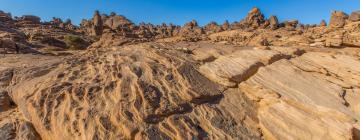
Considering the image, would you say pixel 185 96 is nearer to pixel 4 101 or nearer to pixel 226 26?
pixel 4 101

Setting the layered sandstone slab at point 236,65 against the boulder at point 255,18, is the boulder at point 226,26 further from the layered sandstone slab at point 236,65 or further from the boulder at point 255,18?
the layered sandstone slab at point 236,65

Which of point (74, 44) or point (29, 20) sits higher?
point (29, 20)

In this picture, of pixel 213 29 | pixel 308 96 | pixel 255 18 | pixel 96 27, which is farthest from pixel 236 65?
pixel 96 27

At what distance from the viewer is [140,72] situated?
910 cm

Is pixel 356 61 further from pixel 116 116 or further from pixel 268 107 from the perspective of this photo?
pixel 116 116

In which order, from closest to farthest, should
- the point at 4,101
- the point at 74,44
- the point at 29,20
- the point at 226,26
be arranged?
1. the point at 4,101
2. the point at 74,44
3. the point at 29,20
4. the point at 226,26

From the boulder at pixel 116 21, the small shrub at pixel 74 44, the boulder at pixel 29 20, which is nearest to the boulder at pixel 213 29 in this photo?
the small shrub at pixel 74 44

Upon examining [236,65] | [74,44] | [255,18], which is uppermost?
[255,18]

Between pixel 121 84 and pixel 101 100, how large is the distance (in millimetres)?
905

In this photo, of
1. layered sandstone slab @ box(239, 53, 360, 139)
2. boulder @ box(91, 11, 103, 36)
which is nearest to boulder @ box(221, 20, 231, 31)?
boulder @ box(91, 11, 103, 36)

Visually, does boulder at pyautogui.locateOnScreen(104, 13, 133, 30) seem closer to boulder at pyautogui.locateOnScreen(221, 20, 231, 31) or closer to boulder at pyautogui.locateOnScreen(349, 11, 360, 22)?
boulder at pyautogui.locateOnScreen(221, 20, 231, 31)

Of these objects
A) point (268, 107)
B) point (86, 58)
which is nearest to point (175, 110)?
point (268, 107)

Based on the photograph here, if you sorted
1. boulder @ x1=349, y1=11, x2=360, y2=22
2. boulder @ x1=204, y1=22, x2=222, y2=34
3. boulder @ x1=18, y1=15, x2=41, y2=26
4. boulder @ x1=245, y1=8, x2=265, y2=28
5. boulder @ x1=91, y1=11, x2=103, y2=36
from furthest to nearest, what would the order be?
1. boulder @ x1=18, y1=15, x2=41, y2=26
2. boulder @ x1=91, y1=11, x2=103, y2=36
3. boulder @ x1=245, y1=8, x2=265, y2=28
4. boulder @ x1=204, y1=22, x2=222, y2=34
5. boulder @ x1=349, y1=11, x2=360, y2=22

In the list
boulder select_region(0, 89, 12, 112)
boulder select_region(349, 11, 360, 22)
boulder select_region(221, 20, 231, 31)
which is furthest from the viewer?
boulder select_region(221, 20, 231, 31)
